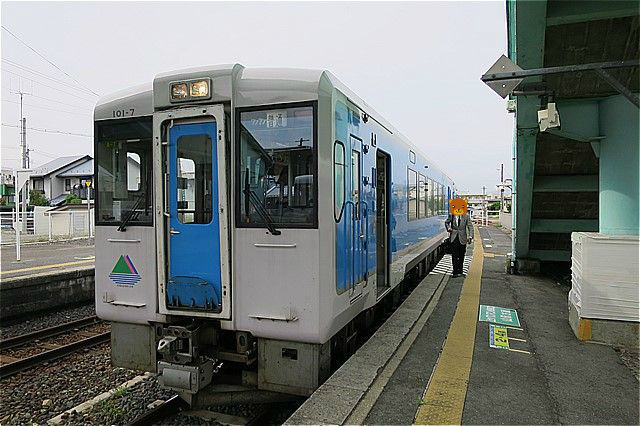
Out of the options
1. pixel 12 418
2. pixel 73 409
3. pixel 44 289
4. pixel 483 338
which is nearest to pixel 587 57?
pixel 483 338

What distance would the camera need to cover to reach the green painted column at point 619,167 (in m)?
6.55

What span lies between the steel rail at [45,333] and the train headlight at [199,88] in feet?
16.9

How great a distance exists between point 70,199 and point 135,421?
114 feet

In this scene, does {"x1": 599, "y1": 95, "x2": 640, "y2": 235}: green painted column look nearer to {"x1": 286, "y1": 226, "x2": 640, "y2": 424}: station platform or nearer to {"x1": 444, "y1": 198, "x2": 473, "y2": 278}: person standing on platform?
{"x1": 286, "y1": 226, "x2": 640, "y2": 424}: station platform

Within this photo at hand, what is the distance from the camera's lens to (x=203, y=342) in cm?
418

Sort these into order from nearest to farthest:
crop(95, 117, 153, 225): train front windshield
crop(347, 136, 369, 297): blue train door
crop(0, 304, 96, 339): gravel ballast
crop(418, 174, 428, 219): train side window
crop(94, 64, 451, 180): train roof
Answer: crop(94, 64, 451, 180): train roof → crop(95, 117, 153, 225): train front windshield → crop(347, 136, 369, 297): blue train door → crop(0, 304, 96, 339): gravel ballast → crop(418, 174, 428, 219): train side window

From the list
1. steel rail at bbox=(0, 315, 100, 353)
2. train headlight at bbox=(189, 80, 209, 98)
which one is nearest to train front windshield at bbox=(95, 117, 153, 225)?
train headlight at bbox=(189, 80, 209, 98)

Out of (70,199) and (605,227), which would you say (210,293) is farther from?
(70,199)

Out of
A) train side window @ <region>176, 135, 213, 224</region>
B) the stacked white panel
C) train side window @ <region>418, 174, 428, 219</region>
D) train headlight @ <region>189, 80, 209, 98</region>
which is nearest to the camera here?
train headlight @ <region>189, 80, 209, 98</region>

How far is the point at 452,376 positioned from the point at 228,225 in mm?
2545

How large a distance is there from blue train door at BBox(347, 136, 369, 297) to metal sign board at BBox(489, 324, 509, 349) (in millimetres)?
1844

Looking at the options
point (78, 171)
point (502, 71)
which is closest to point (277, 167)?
point (502, 71)

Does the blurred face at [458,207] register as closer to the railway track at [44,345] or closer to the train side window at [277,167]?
the railway track at [44,345]

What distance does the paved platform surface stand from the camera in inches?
403
